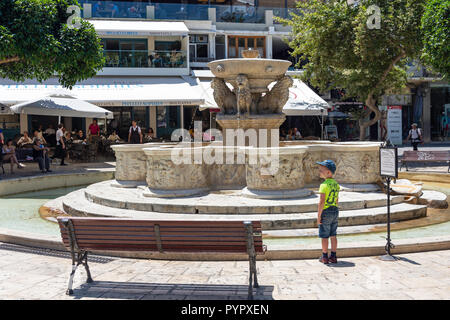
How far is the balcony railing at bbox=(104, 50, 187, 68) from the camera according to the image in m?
23.6

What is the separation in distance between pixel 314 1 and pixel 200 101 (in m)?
5.95

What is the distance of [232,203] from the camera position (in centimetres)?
718

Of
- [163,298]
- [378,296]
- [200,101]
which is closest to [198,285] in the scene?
[163,298]

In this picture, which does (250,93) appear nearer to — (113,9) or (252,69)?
(252,69)

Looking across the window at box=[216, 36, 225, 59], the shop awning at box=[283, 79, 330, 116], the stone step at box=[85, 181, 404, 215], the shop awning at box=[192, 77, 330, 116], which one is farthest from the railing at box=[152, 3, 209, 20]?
the stone step at box=[85, 181, 404, 215]

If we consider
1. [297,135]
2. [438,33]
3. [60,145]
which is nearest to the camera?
[438,33]

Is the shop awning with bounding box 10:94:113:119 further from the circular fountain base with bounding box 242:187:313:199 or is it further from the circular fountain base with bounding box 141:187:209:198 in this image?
the circular fountain base with bounding box 242:187:313:199

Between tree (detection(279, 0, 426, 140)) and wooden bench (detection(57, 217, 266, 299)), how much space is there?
43.6ft

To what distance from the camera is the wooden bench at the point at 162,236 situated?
4320mm

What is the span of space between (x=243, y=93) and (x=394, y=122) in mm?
19810

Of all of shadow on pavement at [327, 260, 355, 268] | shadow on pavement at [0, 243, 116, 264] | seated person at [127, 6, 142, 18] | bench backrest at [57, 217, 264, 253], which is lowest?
shadow on pavement at [0, 243, 116, 264]

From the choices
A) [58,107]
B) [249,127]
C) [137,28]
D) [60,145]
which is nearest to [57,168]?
[60,145]

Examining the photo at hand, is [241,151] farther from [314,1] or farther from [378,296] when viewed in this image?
[314,1]
